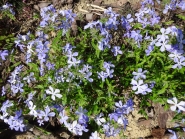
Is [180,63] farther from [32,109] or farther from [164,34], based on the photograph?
[32,109]

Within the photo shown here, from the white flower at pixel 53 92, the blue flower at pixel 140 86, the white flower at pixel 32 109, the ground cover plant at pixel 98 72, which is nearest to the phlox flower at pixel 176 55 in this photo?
the ground cover plant at pixel 98 72

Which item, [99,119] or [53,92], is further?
[99,119]

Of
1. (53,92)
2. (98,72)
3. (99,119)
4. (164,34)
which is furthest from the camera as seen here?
(99,119)

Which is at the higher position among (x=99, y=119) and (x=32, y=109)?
(x=32, y=109)

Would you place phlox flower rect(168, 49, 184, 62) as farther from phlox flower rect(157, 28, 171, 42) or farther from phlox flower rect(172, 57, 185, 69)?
phlox flower rect(157, 28, 171, 42)

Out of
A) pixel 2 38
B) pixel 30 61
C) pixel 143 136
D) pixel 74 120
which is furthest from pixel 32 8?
pixel 143 136

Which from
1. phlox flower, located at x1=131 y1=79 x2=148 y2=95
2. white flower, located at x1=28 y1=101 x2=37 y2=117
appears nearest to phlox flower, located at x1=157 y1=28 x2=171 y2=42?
phlox flower, located at x1=131 y1=79 x2=148 y2=95

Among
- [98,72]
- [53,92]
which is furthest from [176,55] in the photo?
[53,92]

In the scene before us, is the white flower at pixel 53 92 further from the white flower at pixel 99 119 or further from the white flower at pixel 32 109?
the white flower at pixel 99 119
